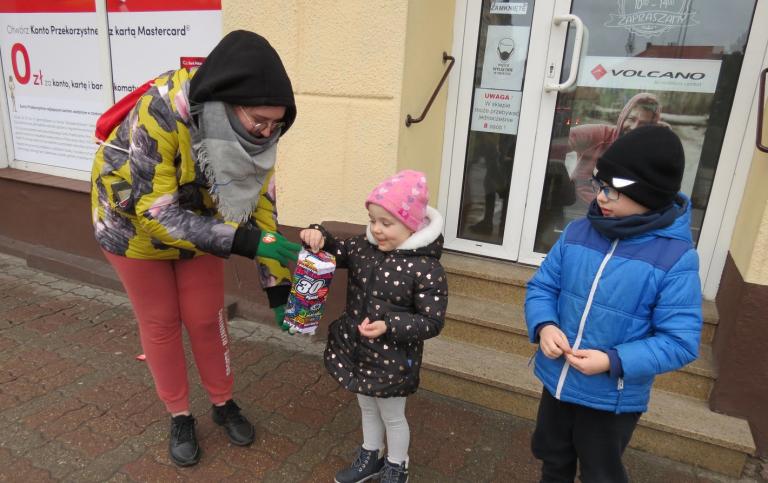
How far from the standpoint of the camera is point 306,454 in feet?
7.99

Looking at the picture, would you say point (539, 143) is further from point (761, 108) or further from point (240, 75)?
point (240, 75)

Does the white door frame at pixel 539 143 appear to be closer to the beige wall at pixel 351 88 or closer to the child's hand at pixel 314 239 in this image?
the beige wall at pixel 351 88

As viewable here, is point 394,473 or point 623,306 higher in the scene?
point 623,306

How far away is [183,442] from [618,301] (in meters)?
1.96

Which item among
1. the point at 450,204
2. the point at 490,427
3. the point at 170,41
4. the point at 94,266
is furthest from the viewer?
the point at 94,266

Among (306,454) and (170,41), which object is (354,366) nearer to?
(306,454)

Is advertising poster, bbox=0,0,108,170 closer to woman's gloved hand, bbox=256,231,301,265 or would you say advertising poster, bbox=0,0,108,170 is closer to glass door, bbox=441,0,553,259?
glass door, bbox=441,0,553,259

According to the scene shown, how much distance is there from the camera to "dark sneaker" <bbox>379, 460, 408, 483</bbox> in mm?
2133

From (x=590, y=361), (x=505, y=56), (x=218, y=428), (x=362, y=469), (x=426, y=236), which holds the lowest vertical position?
(x=218, y=428)

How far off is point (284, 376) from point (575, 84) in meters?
2.47

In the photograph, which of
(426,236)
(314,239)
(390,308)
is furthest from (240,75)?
(390,308)

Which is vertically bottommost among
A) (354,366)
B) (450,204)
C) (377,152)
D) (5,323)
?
(5,323)

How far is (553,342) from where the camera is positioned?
168cm

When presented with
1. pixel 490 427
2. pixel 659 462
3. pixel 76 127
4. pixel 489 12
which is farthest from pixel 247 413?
pixel 76 127
